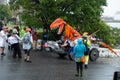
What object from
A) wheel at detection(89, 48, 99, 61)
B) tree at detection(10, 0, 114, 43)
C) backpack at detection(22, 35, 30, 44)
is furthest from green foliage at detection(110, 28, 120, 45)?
backpack at detection(22, 35, 30, 44)

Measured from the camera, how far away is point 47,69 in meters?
17.3

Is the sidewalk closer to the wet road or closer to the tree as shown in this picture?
the wet road

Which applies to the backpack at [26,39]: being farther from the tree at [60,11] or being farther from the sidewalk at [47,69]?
the tree at [60,11]

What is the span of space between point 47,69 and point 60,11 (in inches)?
434

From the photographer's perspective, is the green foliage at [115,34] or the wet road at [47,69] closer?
the wet road at [47,69]

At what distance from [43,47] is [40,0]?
3.29m

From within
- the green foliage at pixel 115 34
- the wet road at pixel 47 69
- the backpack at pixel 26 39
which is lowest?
the wet road at pixel 47 69

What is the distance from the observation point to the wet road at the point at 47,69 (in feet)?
49.5

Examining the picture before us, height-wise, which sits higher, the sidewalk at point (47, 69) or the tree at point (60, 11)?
the tree at point (60, 11)

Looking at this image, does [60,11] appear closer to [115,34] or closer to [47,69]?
[47,69]

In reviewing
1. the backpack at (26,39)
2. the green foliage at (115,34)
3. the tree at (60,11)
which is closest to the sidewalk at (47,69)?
the backpack at (26,39)

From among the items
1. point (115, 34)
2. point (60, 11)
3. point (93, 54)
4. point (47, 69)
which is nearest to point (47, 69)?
point (47, 69)

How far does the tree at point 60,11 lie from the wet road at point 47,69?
5992 millimetres

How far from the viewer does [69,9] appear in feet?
92.5
